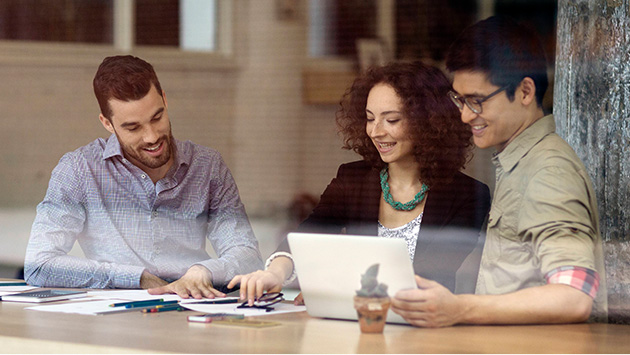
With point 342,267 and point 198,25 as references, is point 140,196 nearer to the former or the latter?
point 198,25

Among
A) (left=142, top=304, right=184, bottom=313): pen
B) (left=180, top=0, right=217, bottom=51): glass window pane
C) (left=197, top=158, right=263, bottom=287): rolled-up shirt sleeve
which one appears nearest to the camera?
(left=142, top=304, right=184, bottom=313): pen

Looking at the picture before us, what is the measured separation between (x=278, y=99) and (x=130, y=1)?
0.71 metres

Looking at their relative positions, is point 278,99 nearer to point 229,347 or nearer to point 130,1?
point 130,1

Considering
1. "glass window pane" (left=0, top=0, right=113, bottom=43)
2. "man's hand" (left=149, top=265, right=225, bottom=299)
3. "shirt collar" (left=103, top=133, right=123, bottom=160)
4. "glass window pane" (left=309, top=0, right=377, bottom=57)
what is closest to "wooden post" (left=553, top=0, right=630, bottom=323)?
"glass window pane" (left=309, top=0, right=377, bottom=57)

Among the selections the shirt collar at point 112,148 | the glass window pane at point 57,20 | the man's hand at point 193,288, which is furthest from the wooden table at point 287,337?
the glass window pane at point 57,20

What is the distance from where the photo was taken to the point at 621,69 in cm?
202

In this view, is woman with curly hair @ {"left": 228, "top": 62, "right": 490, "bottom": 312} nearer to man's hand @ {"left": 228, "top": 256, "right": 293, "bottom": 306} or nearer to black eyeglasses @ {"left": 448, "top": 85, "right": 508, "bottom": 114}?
man's hand @ {"left": 228, "top": 256, "right": 293, "bottom": 306}

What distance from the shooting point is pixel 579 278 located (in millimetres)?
1650

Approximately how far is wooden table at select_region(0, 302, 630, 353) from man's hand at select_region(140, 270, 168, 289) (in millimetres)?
662

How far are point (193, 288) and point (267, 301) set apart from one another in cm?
24

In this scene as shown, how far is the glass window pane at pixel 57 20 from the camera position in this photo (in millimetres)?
2906

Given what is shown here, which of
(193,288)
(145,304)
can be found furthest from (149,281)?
(145,304)

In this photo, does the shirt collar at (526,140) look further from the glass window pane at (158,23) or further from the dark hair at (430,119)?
the glass window pane at (158,23)

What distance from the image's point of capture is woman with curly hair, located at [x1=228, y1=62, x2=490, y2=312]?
2199mm
